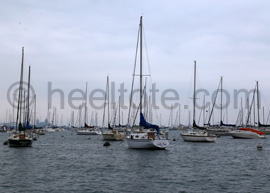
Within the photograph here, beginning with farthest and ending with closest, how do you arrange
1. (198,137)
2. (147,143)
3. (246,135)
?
(246,135)
(198,137)
(147,143)

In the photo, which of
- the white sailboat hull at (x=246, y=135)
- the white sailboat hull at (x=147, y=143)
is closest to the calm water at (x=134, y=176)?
the white sailboat hull at (x=147, y=143)

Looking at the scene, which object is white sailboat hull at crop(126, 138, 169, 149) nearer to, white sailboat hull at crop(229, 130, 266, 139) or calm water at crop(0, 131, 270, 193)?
calm water at crop(0, 131, 270, 193)

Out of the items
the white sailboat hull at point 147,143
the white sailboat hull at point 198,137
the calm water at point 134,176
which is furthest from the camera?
the white sailboat hull at point 198,137

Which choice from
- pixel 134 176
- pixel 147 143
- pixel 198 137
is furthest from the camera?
pixel 198 137

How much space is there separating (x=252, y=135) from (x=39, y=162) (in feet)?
236

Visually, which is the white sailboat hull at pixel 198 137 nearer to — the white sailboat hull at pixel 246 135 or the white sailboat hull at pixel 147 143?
the white sailboat hull at pixel 147 143

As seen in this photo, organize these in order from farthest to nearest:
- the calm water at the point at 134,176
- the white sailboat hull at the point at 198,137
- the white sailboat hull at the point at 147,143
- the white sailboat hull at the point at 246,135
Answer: the white sailboat hull at the point at 246,135, the white sailboat hull at the point at 198,137, the white sailboat hull at the point at 147,143, the calm water at the point at 134,176

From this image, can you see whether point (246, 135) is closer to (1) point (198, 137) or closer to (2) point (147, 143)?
(1) point (198, 137)

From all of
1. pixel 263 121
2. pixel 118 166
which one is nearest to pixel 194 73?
pixel 118 166

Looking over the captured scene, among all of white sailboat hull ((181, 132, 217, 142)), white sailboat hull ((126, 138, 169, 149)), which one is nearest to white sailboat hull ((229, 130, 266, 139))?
white sailboat hull ((181, 132, 217, 142))

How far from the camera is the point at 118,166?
115ft

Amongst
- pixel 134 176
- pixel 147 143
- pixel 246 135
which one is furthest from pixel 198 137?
pixel 134 176

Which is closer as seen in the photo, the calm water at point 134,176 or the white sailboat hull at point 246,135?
the calm water at point 134,176

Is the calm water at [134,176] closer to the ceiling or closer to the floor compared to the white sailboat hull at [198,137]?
closer to the floor
